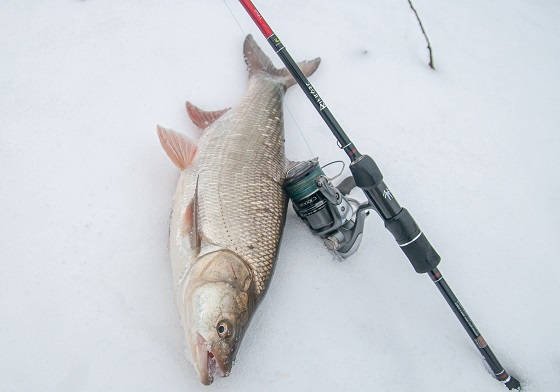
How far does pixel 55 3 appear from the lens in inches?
120

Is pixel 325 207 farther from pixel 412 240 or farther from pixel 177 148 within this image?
pixel 177 148

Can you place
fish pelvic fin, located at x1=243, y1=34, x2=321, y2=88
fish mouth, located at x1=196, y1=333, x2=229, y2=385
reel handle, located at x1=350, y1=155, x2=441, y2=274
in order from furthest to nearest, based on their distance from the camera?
fish pelvic fin, located at x1=243, y1=34, x2=321, y2=88 → reel handle, located at x1=350, y1=155, x2=441, y2=274 → fish mouth, located at x1=196, y1=333, x2=229, y2=385

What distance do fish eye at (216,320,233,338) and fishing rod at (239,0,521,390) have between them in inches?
28.6

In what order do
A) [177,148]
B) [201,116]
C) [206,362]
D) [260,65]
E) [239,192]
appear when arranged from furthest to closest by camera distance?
[260,65]
[201,116]
[177,148]
[239,192]
[206,362]

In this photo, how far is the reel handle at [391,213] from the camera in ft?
6.66

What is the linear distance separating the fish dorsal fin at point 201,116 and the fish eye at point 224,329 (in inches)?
50.7

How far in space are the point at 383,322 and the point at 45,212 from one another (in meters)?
1.86

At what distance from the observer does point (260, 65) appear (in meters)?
2.97

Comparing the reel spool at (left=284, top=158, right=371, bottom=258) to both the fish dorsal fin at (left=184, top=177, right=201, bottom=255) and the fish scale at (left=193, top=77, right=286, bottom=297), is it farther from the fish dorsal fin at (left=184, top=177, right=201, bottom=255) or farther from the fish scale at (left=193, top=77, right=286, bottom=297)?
the fish dorsal fin at (left=184, top=177, right=201, bottom=255)

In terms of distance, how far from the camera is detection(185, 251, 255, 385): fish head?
70.6 inches

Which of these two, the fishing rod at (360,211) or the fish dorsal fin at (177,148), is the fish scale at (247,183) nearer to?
the fish dorsal fin at (177,148)

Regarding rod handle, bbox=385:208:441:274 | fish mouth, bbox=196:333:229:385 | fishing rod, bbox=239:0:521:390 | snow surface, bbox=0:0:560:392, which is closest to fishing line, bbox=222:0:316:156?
snow surface, bbox=0:0:560:392

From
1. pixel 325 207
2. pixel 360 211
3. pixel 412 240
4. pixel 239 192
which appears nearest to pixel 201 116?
pixel 239 192

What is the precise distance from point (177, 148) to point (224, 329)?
1059 mm
